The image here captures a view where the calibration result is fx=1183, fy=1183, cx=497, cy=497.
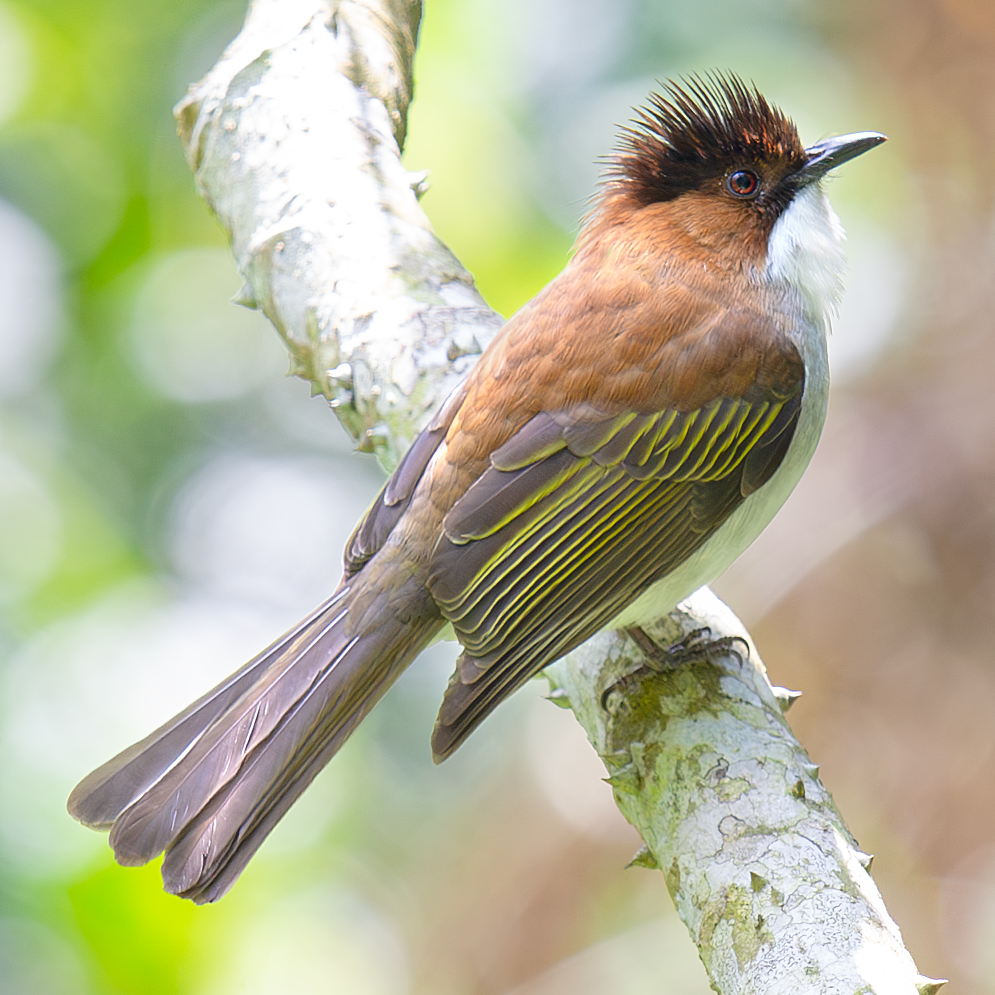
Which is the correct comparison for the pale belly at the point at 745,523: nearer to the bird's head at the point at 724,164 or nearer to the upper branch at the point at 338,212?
the bird's head at the point at 724,164

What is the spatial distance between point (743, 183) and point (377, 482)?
3.70 meters

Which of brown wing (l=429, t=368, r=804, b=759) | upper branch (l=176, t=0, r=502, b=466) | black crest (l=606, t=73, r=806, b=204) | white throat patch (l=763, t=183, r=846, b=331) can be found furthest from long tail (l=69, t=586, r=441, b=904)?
black crest (l=606, t=73, r=806, b=204)

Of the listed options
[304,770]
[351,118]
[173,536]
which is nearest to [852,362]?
[351,118]

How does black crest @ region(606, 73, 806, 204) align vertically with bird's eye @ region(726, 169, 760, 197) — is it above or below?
above

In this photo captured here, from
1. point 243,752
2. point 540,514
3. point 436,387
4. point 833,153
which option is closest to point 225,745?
point 243,752

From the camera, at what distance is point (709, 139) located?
3.18 metres

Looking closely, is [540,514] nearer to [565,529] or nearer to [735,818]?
[565,529]

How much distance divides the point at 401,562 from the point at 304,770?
0.52m

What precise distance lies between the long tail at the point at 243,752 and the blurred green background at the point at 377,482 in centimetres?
152

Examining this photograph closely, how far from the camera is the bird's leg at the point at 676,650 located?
8.53ft

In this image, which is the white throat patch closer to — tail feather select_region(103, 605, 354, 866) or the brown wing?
the brown wing

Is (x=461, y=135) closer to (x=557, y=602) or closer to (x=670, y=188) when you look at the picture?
(x=670, y=188)

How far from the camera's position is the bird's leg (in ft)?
8.53

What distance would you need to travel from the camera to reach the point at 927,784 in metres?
4.62
